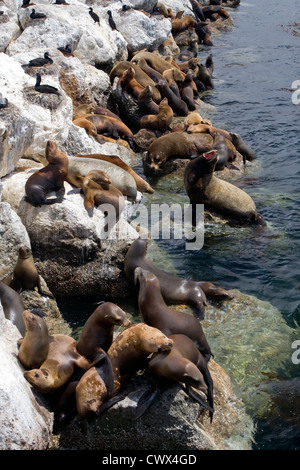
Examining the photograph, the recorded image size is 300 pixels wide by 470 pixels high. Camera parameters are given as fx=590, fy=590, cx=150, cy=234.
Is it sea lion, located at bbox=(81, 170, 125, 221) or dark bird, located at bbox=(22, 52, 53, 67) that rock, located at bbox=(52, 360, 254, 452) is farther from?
dark bird, located at bbox=(22, 52, 53, 67)

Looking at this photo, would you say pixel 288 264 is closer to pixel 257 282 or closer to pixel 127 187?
pixel 257 282

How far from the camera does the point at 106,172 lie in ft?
33.2

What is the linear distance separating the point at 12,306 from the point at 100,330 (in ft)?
4.71

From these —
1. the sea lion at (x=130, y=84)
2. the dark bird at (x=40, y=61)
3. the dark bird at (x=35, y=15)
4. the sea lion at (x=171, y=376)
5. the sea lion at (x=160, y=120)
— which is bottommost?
the sea lion at (x=160, y=120)

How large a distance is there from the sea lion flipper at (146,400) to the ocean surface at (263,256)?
1271 mm

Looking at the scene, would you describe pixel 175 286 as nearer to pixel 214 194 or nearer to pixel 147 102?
pixel 214 194

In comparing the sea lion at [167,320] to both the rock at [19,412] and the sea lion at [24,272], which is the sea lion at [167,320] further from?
the sea lion at [24,272]

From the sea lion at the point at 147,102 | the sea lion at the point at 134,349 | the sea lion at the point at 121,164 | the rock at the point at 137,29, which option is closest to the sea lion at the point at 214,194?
the sea lion at the point at 121,164

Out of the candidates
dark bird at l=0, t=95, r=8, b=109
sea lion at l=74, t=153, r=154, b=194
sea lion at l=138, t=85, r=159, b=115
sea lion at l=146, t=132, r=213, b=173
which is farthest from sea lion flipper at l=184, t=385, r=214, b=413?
sea lion at l=138, t=85, r=159, b=115

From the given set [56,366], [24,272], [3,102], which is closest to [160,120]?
[3,102]

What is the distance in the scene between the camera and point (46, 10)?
16062mm

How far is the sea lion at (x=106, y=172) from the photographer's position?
9547 millimetres

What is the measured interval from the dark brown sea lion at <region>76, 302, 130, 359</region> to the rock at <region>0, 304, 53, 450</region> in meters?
0.67
